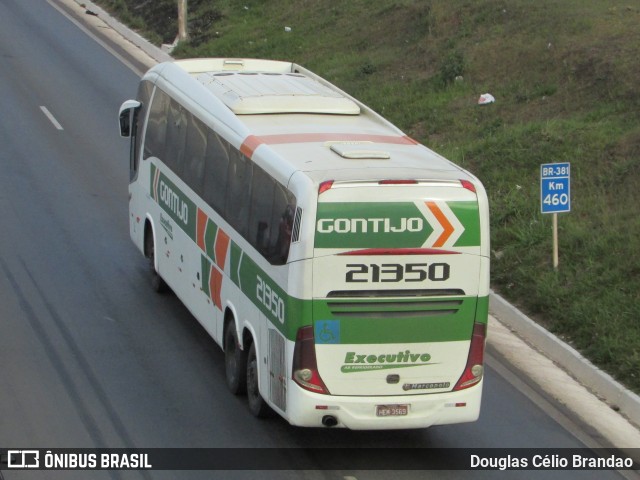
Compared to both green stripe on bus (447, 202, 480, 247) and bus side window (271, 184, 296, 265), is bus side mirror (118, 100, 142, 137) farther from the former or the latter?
green stripe on bus (447, 202, 480, 247)

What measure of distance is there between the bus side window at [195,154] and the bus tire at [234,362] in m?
1.90

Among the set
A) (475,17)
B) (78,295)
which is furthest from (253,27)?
(78,295)

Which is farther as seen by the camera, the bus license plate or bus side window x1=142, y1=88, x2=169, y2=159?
bus side window x1=142, y1=88, x2=169, y2=159

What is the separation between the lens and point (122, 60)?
111 feet

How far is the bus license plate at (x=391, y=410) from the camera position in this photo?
482 inches

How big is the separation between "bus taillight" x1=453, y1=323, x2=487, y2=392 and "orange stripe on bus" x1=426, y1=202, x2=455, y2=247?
96 centimetres

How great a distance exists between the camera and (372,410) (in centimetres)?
1223

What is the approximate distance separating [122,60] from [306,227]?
22946 millimetres

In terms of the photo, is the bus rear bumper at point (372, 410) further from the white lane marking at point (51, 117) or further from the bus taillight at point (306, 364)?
the white lane marking at point (51, 117)

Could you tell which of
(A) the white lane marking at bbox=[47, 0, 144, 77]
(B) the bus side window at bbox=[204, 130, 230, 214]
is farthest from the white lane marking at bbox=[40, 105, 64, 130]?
(B) the bus side window at bbox=[204, 130, 230, 214]

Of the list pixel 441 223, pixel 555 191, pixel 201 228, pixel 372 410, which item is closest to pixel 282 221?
pixel 441 223

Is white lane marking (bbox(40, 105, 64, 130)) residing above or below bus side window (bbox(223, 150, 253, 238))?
below

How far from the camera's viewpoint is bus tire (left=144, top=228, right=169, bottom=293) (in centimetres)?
1752

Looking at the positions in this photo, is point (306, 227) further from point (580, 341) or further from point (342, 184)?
point (580, 341)
